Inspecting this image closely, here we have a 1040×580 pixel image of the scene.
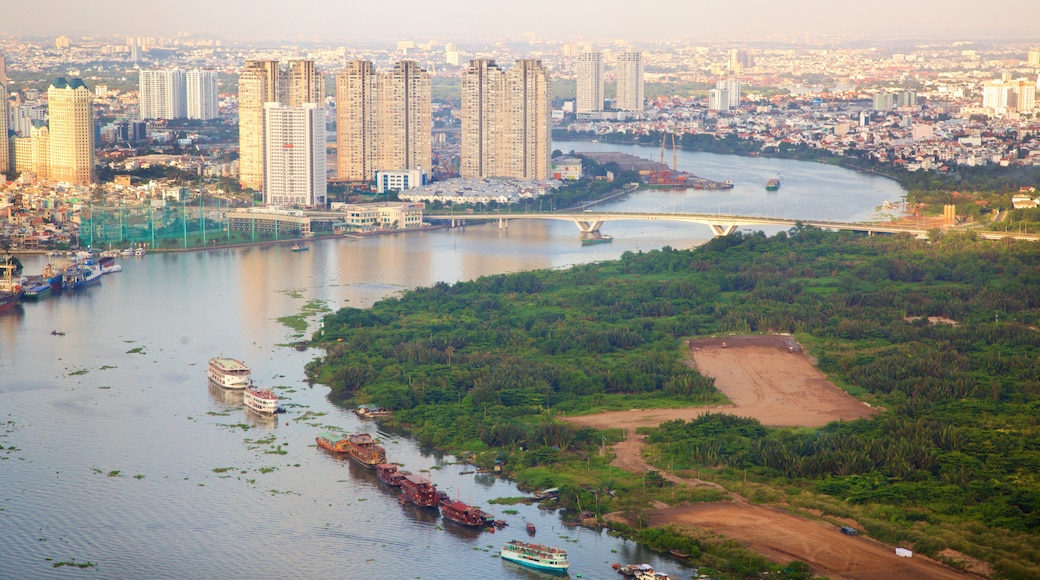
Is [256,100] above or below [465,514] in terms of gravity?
above

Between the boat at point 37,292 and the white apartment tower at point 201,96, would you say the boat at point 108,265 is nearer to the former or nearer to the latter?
the boat at point 37,292

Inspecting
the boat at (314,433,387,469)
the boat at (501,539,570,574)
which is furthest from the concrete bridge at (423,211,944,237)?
the boat at (501,539,570,574)

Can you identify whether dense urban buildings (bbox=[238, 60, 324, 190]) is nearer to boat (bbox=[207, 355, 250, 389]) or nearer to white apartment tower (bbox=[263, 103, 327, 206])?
white apartment tower (bbox=[263, 103, 327, 206])

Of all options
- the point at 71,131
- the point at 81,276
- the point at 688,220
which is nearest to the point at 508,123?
the point at 688,220

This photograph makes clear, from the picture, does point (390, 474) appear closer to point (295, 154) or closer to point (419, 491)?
point (419, 491)

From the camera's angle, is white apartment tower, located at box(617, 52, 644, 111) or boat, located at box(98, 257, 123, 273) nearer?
boat, located at box(98, 257, 123, 273)

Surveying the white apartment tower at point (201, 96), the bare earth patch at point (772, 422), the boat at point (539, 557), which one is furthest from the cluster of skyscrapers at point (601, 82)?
the boat at point (539, 557)
